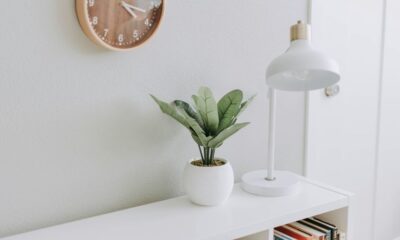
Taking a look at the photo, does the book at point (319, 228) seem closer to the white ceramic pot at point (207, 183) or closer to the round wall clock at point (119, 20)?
the white ceramic pot at point (207, 183)

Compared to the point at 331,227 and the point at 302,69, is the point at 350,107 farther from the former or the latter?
the point at 302,69

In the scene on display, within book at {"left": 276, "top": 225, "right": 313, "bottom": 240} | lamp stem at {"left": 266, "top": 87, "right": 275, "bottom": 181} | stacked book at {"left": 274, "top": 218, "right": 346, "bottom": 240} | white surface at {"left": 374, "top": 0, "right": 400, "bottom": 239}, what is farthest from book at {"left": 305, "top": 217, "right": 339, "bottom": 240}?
white surface at {"left": 374, "top": 0, "right": 400, "bottom": 239}

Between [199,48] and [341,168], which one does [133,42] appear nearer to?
[199,48]

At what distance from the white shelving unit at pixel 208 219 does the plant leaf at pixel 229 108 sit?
0.87 ft

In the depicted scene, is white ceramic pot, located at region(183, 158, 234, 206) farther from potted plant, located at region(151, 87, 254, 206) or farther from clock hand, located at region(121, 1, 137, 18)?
clock hand, located at region(121, 1, 137, 18)

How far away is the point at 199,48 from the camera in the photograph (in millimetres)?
1347

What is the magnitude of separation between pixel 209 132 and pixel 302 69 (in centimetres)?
35

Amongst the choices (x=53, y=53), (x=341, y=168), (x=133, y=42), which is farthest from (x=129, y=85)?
(x=341, y=168)

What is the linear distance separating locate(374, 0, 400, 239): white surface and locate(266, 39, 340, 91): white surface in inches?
39.3

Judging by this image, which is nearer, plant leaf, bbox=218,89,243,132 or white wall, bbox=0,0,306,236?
white wall, bbox=0,0,306,236

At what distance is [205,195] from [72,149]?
0.43 meters

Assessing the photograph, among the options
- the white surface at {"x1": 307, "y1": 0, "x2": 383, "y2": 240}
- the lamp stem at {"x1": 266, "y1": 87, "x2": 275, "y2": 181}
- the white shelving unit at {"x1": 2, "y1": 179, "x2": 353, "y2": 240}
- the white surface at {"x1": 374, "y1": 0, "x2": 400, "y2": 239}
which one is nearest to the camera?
the white shelving unit at {"x1": 2, "y1": 179, "x2": 353, "y2": 240}

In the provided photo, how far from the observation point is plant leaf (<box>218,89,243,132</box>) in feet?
3.96

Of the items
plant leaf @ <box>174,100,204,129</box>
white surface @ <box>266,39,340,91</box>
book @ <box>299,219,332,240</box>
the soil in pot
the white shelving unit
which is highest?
white surface @ <box>266,39,340,91</box>
